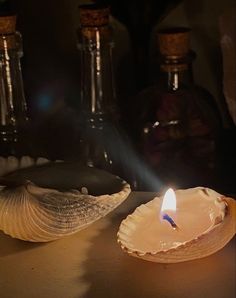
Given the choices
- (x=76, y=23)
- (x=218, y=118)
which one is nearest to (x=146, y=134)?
(x=218, y=118)

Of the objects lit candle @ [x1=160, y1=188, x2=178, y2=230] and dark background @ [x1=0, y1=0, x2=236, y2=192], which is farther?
dark background @ [x1=0, y1=0, x2=236, y2=192]

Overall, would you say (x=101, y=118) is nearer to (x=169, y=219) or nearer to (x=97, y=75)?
(x=97, y=75)

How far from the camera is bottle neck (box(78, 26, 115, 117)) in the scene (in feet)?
2.02

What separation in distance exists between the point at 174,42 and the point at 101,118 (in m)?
0.10

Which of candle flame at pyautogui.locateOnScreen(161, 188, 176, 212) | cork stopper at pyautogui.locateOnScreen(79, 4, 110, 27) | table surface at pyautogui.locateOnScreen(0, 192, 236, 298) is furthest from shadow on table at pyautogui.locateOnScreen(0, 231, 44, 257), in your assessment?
cork stopper at pyautogui.locateOnScreen(79, 4, 110, 27)

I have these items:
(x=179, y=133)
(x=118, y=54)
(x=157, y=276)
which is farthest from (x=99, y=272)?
(x=118, y=54)

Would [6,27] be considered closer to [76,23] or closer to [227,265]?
[76,23]

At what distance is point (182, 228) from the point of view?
0.48 meters

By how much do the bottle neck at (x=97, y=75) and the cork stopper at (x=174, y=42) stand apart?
0.05 metres

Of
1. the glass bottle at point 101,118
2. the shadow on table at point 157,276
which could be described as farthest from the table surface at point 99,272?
the glass bottle at point 101,118

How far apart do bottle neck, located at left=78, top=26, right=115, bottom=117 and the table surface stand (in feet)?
0.53

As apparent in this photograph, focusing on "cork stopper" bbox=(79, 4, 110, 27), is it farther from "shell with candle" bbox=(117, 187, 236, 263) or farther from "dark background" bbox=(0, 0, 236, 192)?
"shell with candle" bbox=(117, 187, 236, 263)

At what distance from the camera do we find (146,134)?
0.63 m

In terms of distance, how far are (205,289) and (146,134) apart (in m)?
0.23
